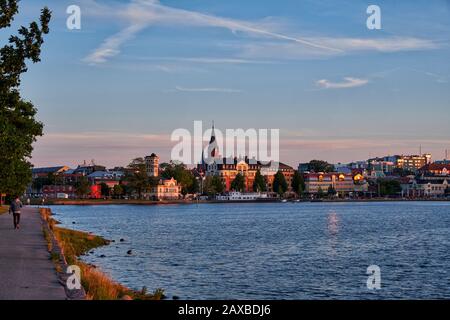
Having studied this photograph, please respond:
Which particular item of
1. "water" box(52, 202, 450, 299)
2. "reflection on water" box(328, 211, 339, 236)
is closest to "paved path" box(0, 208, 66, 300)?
"water" box(52, 202, 450, 299)

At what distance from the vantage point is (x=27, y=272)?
22.7 metres

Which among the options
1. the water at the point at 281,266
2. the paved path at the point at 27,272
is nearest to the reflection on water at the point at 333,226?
the water at the point at 281,266

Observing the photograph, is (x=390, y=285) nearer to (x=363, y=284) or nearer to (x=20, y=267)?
(x=363, y=284)

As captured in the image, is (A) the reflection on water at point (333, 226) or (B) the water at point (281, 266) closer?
(B) the water at point (281, 266)

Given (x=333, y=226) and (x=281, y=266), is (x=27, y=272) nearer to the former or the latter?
(x=281, y=266)

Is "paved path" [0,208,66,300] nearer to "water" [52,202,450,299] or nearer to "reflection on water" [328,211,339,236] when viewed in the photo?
"water" [52,202,450,299]

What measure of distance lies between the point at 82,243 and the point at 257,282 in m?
22.6

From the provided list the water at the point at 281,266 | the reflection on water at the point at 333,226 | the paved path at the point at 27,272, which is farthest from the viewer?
the reflection on water at the point at 333,226

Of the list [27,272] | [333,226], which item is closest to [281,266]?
[27,272]

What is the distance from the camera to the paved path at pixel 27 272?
18484 millimetres

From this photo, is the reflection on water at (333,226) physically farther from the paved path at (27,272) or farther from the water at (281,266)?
the paved path at (27,272)

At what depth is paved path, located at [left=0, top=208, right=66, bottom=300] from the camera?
18484 millimetres

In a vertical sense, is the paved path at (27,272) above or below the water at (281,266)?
above
